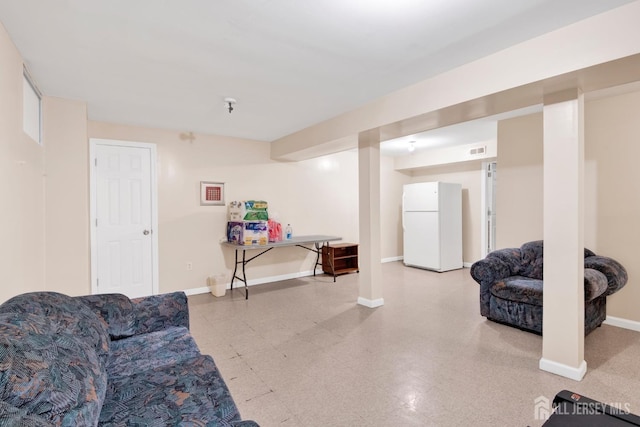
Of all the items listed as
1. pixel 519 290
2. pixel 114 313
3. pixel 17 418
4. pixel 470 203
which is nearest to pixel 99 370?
pixel 17 418

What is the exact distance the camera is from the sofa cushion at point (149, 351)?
5.37ft

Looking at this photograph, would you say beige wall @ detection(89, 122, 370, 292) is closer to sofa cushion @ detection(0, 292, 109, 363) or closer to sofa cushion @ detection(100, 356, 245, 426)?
sofa cushion @ detection(0, 292, 109, 363)

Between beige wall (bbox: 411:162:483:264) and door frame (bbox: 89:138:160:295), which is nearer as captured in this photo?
door frame (bbox: 89:138:160:295)

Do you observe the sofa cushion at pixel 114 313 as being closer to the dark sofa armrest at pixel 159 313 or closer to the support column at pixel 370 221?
the dark sofa armrest at pixel 159 313

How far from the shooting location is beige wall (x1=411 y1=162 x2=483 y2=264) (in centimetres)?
617

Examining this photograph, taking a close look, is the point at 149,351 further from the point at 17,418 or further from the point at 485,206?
the point at 485,206

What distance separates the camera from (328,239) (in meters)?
5.21

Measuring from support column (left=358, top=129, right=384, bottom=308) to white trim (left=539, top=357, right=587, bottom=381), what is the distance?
1.85 m

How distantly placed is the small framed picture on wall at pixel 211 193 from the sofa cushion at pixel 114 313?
277 centimetres

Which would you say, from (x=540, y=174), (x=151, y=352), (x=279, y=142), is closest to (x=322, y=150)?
(x=279, y=142)

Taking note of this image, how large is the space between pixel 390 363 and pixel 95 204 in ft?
12.7

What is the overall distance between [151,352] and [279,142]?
387 centimetres

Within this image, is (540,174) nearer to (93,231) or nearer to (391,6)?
(391,6)

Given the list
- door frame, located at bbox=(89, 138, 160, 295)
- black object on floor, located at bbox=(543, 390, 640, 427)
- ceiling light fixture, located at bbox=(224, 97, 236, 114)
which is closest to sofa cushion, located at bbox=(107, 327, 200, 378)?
black object on floor, located at bbox=(543, 390, 640, 427)
